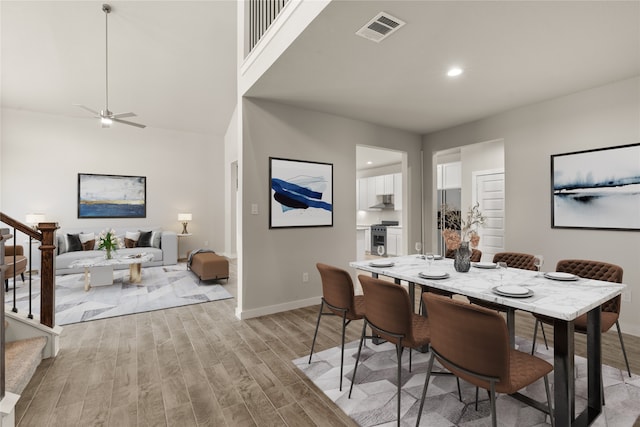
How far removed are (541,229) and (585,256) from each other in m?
0.51

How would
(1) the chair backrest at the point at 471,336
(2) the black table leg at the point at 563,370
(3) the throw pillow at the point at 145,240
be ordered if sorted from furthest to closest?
1. (3) the throw pillow at the point at 145,240
2. (2) the black table leg at the point at 563,370
3. (1) the chair backrest at the point at 471,336

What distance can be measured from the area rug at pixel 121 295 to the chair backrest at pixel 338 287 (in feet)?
8.40

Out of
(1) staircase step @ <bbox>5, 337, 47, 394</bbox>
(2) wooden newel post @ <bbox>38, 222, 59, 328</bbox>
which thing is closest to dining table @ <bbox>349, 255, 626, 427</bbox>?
(1) staircase step @ <bbox>5, 337, 47, 394</bbox>

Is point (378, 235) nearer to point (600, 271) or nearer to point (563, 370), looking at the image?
point (600, 271)

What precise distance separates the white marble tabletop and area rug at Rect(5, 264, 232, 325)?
298 cm

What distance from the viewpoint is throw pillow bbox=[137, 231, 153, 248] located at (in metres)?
6.63

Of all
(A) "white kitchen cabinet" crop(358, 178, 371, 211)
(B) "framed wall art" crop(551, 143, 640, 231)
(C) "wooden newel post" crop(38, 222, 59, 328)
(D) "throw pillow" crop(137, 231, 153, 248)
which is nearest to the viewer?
(C) "wooden newel post" crop(38, 222, 59, 328)

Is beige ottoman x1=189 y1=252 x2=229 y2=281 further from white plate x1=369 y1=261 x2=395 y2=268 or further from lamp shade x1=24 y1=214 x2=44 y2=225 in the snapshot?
lamp shade x1=24 y1=214 x2=44 y2=225

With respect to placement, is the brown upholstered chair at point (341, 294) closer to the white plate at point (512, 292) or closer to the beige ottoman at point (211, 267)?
the white plate at point (512, 292)

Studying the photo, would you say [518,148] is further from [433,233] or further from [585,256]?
[433,233]

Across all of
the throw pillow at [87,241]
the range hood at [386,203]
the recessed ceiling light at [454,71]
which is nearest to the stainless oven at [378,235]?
the range hood at [386,203]

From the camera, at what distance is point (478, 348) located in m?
1.35

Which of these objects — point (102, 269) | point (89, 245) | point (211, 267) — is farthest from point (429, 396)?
point (89, 245)

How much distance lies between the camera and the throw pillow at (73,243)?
5.94m
